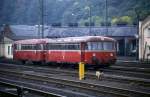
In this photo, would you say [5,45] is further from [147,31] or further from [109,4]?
[109,4]

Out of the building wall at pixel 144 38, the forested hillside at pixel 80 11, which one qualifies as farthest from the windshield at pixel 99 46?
the forested hillside at pixel 80 11

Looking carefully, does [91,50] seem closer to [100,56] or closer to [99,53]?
[99,53]

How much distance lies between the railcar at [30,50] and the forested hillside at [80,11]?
42.3m

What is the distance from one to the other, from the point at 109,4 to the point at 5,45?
50.6 m

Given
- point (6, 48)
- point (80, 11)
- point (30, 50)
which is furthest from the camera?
point (80, 11)

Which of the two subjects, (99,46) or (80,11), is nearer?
(99,46)

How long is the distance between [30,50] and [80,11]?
7277cm

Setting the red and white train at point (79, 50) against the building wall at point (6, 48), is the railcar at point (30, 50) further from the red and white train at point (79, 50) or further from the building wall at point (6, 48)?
the building wall at point (6, 48)

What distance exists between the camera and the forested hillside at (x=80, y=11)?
91.7m

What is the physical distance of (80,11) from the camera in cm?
11238

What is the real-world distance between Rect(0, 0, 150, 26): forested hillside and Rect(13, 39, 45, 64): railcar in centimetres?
4230

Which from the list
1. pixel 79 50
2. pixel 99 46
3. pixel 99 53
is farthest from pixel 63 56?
pixel 99 53

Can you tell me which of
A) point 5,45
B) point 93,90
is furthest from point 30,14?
point 93,90

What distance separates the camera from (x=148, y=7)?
8781cm
